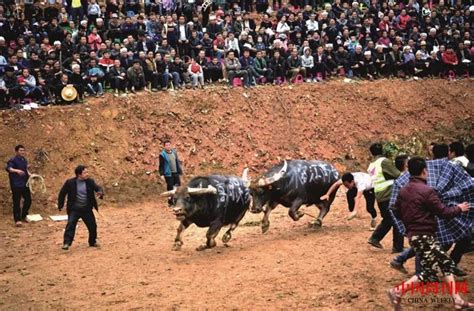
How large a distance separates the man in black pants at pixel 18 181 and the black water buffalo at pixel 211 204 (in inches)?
225

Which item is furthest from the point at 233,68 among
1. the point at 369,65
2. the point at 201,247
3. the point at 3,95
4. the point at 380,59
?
the point at 201,247

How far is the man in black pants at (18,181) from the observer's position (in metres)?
21.3

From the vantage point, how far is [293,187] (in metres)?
18.9

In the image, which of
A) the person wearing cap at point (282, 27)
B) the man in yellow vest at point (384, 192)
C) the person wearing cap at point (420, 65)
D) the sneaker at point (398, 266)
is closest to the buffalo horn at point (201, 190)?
the man in yellow vest at point (384, 192)

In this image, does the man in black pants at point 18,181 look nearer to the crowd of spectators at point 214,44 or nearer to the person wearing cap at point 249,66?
the crowd of spectators at point 214,44

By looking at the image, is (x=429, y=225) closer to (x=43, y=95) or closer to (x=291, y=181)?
(x=291, y=181)

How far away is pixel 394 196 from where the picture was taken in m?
12.5

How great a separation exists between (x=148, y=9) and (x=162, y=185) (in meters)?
10.3

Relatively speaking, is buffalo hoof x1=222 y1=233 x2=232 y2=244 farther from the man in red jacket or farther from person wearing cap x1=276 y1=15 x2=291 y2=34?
person wearing cap x1=276 y1=15 x2=291 y2=34

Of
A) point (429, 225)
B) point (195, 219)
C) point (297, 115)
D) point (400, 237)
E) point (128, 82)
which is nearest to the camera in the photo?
point (429, 225)

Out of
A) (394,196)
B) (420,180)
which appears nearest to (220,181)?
(394,196)

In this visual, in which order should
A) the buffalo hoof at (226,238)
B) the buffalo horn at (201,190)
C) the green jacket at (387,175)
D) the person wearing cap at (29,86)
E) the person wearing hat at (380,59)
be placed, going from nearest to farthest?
the green jacket at (387,175) < the buffalo horn at (201,190) < the buffalo hoof at (226,238) < the person wearing cap at (29,86) < the person wearing hat at (380,59)

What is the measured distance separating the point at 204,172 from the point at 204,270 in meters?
11.1

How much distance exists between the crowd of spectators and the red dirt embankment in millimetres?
692
